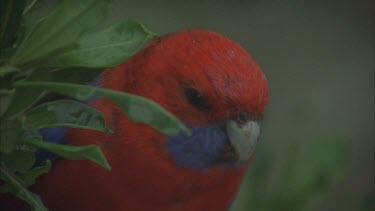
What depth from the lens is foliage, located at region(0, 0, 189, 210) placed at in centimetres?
178

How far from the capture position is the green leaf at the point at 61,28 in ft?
6.04

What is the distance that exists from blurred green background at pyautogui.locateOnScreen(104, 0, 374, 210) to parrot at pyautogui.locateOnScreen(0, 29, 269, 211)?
3.00m

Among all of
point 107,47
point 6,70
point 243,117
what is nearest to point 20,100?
point 6,70

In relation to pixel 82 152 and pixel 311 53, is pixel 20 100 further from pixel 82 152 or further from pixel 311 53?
pixel 311 53

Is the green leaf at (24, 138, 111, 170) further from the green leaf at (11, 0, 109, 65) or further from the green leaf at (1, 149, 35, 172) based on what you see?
the green leaf at (11, 0, 109, 65)

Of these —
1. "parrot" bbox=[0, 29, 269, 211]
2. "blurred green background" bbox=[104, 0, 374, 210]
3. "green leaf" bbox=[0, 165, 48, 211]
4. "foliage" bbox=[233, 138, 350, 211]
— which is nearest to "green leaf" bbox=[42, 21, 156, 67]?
"green leaf" bbox=[0, 165, 48, 211]

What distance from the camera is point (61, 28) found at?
6.08 ft

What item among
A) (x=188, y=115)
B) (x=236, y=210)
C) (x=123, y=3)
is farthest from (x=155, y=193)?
(x=123, y=3)

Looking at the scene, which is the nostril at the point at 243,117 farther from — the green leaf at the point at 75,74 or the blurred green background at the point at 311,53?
the blurred green background at the point at 311,53

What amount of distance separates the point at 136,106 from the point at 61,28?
26 cm

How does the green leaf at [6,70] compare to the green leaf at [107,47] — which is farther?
the green leaf at [107,47]

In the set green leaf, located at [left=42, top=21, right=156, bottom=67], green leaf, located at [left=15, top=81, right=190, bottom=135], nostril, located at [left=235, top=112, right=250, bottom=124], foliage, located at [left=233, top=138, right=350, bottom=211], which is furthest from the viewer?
nostril, located at [left=235, top=112, right=250, bottom=124]

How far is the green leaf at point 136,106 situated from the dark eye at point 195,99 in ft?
3.28

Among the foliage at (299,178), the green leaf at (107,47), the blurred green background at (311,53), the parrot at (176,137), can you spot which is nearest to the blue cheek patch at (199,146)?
the parrot at (176,137)
